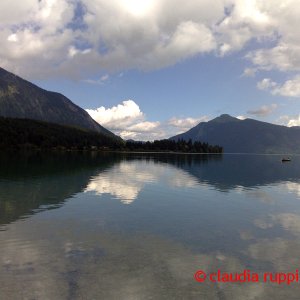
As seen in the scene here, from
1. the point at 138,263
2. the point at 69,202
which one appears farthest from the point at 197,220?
the point at 69,202

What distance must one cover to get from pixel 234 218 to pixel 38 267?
30578mm

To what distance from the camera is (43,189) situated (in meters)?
67.2

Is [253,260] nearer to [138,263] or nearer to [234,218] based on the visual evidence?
[138,263]

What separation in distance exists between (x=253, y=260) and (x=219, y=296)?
352 inches

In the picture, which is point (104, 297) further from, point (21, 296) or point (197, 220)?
point (197, 220)

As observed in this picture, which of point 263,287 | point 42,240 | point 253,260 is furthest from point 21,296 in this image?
point 253,260

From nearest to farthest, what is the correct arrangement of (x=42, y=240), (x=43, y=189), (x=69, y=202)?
(x=42, y=240) → (x=69, y=202) → (x=43, y=189)

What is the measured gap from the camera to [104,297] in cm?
2012

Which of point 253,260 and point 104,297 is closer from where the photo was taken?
point 104,297

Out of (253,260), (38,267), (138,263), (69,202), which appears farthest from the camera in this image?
(69,202)

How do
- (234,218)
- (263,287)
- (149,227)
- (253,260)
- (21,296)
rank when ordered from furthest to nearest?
(234,218)
(149,227)
(253,260)
(263,287)
(21,296)

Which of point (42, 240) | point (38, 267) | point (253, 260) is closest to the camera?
point (38, 267)

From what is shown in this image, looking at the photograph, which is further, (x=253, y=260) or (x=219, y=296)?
(x=253, y=260)

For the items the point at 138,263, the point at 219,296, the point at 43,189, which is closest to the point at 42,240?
the point at 138,263
